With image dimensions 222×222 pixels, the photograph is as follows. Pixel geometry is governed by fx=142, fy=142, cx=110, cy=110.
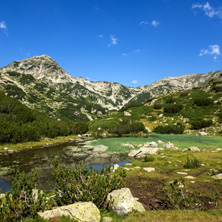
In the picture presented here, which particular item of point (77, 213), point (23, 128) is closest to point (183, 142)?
point (77, 213)

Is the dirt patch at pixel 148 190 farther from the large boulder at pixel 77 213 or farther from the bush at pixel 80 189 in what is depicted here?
the large boulder at pixel 77 213

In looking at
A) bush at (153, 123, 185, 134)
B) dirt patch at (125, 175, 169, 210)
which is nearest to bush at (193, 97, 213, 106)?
bush at (153, 123, 185, 134)

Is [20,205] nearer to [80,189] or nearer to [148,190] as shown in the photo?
[80,189]

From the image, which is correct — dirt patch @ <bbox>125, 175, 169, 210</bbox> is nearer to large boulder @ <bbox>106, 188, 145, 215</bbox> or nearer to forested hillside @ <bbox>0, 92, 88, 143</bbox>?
large boulder @ <bbox>106, 188, 145, 215</bbox>

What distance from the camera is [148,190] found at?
15000mm

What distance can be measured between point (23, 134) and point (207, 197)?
69.8m

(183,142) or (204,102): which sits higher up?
(204,102)

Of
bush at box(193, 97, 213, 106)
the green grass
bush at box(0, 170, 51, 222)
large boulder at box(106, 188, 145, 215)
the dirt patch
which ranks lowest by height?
the green grass

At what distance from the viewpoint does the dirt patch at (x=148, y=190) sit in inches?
470

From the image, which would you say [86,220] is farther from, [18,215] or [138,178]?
[138,178]

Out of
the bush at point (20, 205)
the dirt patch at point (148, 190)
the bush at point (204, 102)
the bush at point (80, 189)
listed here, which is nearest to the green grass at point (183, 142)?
the dirt patch at point (148, 190)

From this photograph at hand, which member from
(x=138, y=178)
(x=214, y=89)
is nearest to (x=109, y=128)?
(x=138, y=178)

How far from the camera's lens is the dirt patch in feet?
39.1

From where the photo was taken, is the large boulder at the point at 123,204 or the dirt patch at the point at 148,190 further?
the dirt patch at the point at 148,190
